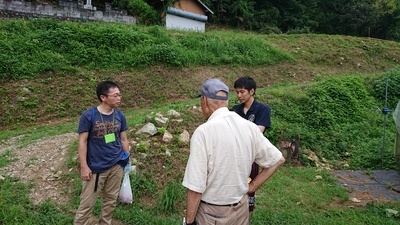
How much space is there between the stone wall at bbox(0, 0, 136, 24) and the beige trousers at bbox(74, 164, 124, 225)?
10000mm

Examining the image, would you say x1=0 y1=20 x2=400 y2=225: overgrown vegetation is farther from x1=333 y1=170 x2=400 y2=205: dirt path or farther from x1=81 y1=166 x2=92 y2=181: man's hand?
x1=81 y1=166 x2=92 y2=181: man's hand

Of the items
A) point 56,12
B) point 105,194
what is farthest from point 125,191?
point 56,12

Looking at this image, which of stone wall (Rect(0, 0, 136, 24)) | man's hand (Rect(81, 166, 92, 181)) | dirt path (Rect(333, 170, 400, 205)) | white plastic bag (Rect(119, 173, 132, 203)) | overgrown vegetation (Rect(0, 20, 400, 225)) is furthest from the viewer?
stone wall (Rect(0, 0, 136, 24))

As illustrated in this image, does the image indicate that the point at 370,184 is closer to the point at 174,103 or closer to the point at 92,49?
the point at 174,103

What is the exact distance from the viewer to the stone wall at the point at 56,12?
10.8 m

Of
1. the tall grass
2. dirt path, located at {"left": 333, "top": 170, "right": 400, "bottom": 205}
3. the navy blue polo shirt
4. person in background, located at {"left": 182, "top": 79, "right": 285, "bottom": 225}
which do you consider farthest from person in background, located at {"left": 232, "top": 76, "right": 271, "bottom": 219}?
the tall grass

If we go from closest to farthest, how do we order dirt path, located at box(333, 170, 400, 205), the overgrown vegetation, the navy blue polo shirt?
the navy blue polo shirt
the overgrown vegetation
dirt path, located at box(333, 170, 400, 205)

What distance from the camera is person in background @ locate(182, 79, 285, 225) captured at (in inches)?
78.9

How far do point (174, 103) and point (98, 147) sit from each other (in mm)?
5958

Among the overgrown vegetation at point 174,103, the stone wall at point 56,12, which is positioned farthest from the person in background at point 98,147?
the stone wall at point 56,12

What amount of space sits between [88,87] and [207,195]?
7.34 m

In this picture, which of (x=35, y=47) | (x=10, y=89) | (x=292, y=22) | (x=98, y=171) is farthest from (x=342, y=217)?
(x=292, y=22)

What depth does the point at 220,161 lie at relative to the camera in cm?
204

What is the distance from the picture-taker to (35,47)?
9062 mm
